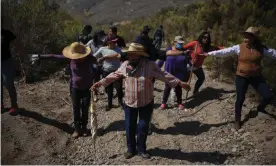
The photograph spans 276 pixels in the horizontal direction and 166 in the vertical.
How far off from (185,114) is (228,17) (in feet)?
Answer: 26.6

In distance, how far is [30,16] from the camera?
11.2 meters

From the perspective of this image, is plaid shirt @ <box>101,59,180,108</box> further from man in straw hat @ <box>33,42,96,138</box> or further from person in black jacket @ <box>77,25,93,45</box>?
person in black jacket @ <box>77,25,93,45</box>

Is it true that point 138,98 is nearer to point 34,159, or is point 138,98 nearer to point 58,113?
point 34,159

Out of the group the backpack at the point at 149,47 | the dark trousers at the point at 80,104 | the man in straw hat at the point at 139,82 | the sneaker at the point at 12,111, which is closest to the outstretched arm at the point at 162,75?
the man in straw hat at the point at 139,82

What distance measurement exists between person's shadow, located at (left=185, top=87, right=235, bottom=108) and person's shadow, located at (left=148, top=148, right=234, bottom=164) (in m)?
2.43

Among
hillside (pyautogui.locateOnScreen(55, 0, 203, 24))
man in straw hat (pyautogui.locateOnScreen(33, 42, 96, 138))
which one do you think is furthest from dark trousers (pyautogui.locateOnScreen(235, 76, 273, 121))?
hillside (pyautogui.locateOnScreen(55, 0, 203, 24))

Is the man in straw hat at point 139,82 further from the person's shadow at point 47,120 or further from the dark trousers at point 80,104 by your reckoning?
the person's shadow at point 47,120

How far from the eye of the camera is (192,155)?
264 inches

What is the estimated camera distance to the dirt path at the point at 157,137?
6590 millimetres

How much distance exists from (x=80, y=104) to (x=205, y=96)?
374 centimetres

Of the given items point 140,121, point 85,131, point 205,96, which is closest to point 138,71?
point 140,121

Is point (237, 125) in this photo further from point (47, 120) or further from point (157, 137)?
point (47, 120)

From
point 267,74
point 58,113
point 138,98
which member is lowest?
point 58,113

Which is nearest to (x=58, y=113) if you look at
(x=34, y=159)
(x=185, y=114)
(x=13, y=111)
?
(x=13, y=111)
